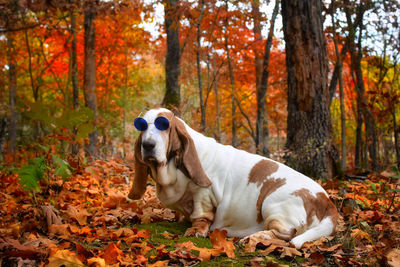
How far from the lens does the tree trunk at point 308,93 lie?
6418mm

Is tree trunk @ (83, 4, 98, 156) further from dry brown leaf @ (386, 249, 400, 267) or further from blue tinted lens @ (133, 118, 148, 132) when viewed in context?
dry brown leaf @ (386, 249, 400, 267)

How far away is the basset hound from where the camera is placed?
3260 mm

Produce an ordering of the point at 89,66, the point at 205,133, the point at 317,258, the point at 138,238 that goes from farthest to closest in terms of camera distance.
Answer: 1. the point at 89,66
2. the point at 205,133
3. the point at 138,238
4. the point at 317,258

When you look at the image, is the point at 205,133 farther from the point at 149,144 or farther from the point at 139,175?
the point at 149,144

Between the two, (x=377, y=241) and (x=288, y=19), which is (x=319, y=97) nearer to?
(x=288, y=19)

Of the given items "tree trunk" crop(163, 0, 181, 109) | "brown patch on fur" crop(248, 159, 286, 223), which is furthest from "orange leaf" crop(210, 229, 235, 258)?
"tree trunk" crop(163, 0, 181, 109)

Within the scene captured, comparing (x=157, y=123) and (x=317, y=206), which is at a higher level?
(x=157, y=123)

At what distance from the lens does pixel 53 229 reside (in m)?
3.17

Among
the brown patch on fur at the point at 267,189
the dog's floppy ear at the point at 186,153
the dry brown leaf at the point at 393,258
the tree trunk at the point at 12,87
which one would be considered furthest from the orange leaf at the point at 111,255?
the tree trunk at the point at 12,87

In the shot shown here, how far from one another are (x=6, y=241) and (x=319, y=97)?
18.0 feet

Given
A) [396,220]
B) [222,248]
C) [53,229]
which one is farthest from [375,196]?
[53,229]

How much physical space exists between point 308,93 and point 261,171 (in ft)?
10.8

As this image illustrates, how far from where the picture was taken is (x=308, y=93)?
6465 mm

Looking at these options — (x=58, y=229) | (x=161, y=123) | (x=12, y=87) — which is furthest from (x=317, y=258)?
(x=12, y=87)
